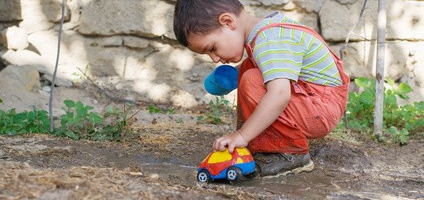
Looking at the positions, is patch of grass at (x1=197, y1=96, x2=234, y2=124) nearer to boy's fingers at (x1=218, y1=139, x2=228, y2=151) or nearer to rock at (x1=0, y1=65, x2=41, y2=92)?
rock at (x1=0, y1=65, x2=41, y2=92)

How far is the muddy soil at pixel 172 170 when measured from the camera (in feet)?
7.34

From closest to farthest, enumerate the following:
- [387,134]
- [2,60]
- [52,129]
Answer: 1. [52,129]
2. [387,134]
3. [2,60]

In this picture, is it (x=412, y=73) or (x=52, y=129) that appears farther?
(x=412, y=73)

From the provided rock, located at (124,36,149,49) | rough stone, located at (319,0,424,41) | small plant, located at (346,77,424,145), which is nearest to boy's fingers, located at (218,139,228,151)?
small plant, located at (346,77,424,145)

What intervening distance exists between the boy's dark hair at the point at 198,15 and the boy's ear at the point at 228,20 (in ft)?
0.06

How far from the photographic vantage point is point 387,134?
4.57 m

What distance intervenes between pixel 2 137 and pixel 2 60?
7.41 ft

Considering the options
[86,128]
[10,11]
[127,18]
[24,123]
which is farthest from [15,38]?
[86,128]

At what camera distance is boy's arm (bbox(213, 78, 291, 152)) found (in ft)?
9.52

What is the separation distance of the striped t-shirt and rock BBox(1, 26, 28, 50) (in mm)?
3269

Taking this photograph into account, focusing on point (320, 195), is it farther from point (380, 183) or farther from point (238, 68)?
point (238, 68)

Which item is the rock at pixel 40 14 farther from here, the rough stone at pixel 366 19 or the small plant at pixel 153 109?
the rough stone at pixel 366 19

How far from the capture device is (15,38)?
19.0 ft

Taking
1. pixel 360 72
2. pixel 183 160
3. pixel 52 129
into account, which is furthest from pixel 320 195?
pixel 360 72
